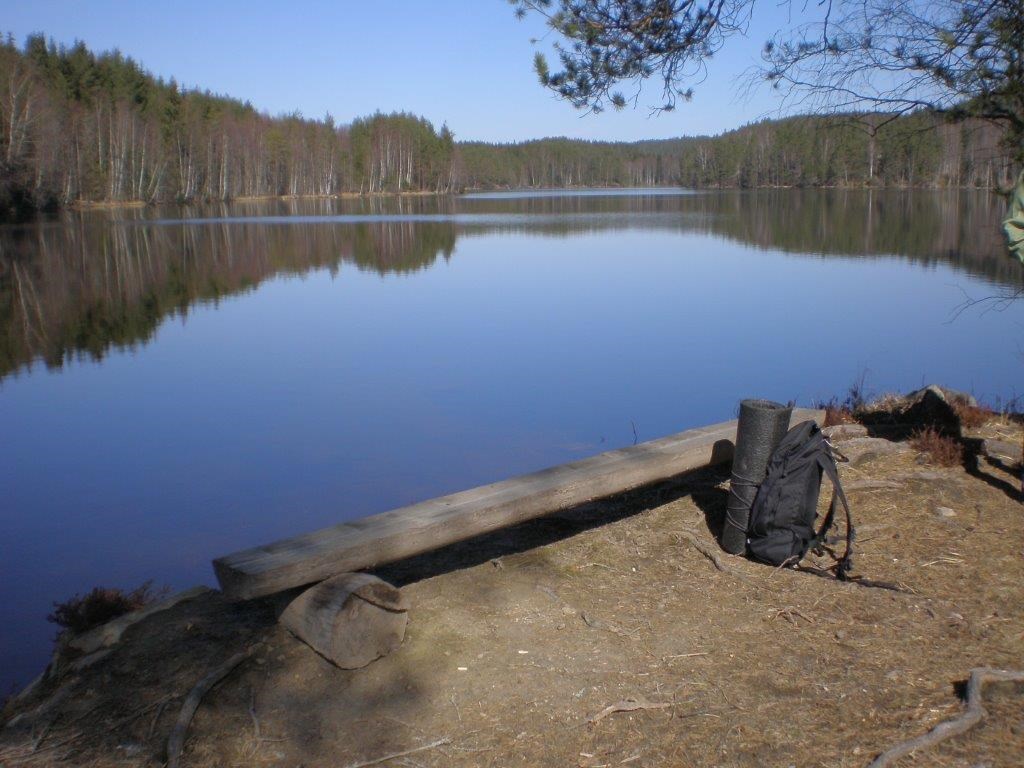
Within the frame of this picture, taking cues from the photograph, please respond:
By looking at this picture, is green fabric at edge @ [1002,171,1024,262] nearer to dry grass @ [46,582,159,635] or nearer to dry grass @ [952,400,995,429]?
dry grass @ [952,400,995,429]

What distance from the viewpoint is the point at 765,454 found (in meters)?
4.64

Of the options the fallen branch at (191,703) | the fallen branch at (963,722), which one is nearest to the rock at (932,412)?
the fallen branch at (963,722)

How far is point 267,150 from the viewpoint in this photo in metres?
Answer: 94.1

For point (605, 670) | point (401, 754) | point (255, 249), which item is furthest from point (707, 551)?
point (255, 249)

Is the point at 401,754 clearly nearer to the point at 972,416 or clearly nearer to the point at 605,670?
the point at 605,670

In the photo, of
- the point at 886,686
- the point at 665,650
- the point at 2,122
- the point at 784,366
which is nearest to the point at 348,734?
the point at 665,650

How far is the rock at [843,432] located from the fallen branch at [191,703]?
4.30 m

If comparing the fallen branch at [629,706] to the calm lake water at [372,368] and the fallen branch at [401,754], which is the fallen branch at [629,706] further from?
the calm lake water at [372,368]

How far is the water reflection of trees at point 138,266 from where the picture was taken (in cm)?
1555

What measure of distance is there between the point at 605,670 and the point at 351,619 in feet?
3.34

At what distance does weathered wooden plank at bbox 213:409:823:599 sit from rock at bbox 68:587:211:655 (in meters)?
1.02

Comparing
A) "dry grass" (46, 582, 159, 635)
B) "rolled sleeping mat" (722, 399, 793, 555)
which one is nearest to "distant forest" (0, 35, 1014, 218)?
"rolled sleeping mat" (722, 399, 793, 555)

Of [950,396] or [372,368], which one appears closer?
[950,396]

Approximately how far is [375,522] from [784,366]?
9.23 m
